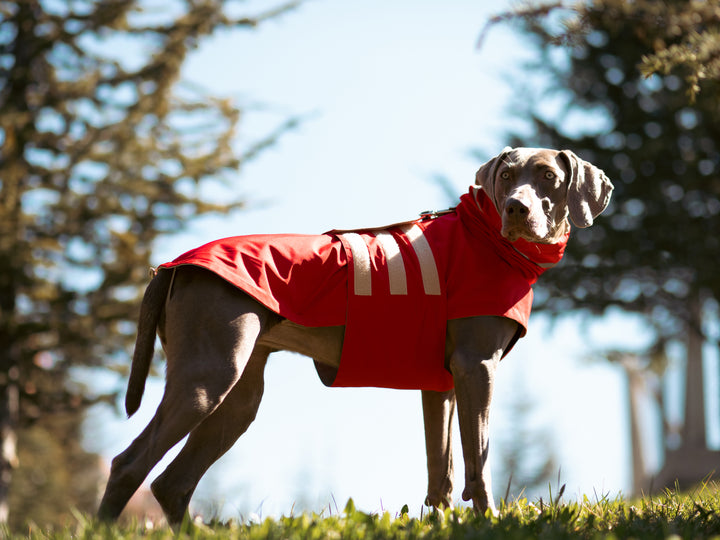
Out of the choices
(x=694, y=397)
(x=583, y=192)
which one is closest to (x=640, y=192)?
(x=694, y=397)

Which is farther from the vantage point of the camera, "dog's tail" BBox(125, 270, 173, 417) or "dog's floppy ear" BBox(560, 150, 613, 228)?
"dog's floppy ear" BBox(560, 150, 613, 228)

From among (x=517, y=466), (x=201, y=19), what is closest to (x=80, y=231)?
(x=201, y=19)

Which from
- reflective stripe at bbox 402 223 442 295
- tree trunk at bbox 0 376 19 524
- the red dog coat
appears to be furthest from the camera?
tree trunk at bbox 0 376 19 524

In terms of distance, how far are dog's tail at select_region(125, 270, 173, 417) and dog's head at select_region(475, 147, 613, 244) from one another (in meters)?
2.12

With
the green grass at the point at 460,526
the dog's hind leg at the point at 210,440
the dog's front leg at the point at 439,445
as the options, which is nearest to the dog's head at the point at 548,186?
the dog's front leg at the point at 439,445

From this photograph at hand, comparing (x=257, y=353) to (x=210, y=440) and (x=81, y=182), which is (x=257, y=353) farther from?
(x=81, y=182)

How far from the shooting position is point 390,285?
4.67m

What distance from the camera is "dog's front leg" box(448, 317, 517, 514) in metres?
4.51

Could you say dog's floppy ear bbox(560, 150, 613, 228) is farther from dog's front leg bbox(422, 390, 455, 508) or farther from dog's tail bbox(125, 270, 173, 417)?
dog's tail bbox(125, 270, 173, 417)

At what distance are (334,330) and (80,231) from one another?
9.08 meters

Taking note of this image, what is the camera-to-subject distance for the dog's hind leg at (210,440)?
14.8 feet

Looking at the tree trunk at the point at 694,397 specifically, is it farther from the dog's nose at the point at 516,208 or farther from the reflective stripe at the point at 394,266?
the reflective stripe at the point at 394,266

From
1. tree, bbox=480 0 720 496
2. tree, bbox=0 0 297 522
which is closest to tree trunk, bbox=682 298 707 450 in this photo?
tree, bbox=480 0 720 496

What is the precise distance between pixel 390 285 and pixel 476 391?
32.2 inches
